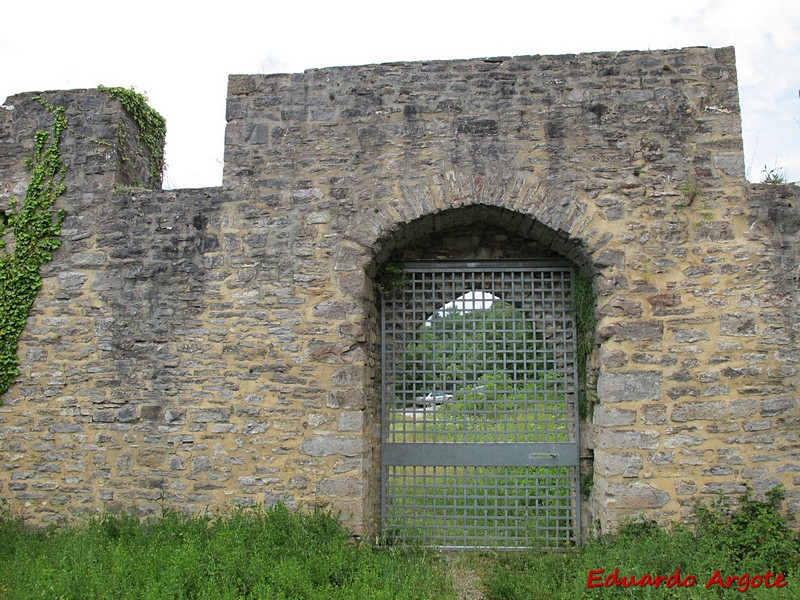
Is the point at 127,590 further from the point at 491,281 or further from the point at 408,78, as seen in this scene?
the point at 408,78

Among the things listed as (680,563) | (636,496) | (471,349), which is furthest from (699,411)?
(471,349)

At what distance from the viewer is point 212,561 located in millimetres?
4199

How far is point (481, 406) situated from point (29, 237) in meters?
4.46

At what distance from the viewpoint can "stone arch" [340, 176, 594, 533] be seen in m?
5.31

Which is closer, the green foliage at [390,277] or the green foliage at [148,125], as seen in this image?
the green foliage at [390,277]

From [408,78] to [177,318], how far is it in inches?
116

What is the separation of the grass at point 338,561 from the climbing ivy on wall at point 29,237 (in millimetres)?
1646

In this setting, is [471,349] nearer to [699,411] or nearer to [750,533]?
[699,411]

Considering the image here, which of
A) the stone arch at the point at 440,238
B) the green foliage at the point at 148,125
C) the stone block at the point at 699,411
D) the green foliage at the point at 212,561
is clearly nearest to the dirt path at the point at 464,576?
the green foliage at the point at 212,561

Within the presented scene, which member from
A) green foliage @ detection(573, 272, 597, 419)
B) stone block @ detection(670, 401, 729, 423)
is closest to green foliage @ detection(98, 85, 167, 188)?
green foliage @ detection(573, 272, 597, 419)

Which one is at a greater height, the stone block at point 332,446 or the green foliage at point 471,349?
the green foliage at point 471,349

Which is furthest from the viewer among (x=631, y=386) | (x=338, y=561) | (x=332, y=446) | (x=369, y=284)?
(x=369, y=284)

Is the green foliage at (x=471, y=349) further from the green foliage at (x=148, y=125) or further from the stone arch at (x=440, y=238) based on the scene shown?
the green foliage at (x=148, y=125)

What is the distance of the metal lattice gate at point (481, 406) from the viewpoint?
5.60m
